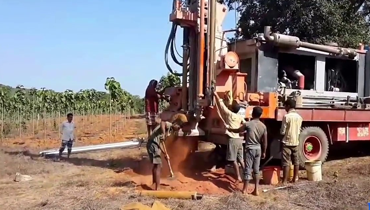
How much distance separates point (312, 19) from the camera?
1578 centimetres

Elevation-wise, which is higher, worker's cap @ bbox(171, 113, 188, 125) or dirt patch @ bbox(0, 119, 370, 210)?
worker's cap @ bbox(171, 113, 188, 125)

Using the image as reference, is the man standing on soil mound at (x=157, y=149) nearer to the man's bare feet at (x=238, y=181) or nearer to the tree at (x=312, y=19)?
the man's bare feet at (x=238, y=181)

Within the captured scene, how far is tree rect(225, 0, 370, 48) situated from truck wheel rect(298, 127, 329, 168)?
20.1 ft

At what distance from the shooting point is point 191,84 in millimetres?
9727

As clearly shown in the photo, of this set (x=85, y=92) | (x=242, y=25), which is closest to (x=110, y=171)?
(x=242, y=25)

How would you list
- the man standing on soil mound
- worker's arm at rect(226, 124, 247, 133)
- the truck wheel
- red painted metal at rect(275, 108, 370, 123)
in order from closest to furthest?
the man standing on soil mound → worker's arm at rect(226, 124, 247, 133) → red painted metal at rect(275, 108, 370, 123) → the truck wheel

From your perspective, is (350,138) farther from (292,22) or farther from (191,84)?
(292,22)

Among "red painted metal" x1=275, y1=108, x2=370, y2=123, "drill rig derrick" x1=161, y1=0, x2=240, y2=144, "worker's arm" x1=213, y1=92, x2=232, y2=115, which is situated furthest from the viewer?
"red painted metal" x1=275, y1=108, x2=370, y2=123

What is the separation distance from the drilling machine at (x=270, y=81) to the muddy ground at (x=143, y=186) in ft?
3.00

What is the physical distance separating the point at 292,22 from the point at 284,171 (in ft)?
29.1

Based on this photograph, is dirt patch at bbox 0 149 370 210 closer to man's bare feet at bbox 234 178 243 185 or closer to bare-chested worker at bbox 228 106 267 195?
man's bare feet at bbox 234 178 243 185

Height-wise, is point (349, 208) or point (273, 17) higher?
point (273, 17)

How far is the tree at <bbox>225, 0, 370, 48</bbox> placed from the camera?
1562 cm

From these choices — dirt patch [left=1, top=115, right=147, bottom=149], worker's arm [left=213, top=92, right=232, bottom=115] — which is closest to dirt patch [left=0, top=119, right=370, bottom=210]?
worker's arm [left=213, top=92, right=232, bottom=115]
